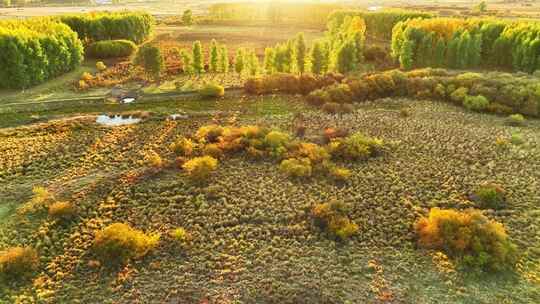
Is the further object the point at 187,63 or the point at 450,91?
the point at 187,63

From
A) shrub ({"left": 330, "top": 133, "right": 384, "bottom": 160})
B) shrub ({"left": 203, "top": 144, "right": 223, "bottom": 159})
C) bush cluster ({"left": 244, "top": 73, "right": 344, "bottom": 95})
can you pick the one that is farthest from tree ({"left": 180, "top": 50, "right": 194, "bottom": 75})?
shrub ({"left": 330, "top": 133, "right": 384, "bottom": 160})

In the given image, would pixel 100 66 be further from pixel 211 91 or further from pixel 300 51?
pixel 300 51

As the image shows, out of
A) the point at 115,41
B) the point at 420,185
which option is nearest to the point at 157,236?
the point at 420,185

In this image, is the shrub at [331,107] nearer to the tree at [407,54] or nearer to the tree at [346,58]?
the tree at [346,58]

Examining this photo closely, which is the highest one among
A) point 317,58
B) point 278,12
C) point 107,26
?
point 278,12

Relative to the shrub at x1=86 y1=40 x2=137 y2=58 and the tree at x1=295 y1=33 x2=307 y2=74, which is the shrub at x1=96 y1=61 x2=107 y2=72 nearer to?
the shrub at x1=86 y1=40 x2=137 y2=58

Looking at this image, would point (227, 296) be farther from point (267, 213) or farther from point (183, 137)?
point (183, 137)

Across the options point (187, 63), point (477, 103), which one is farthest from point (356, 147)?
point (187, 63)
